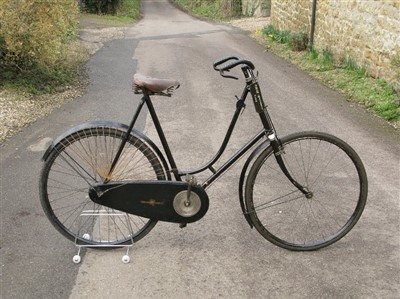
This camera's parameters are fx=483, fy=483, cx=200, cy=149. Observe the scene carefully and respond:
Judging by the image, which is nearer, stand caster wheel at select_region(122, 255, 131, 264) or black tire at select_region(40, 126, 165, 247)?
black tire at select_region(40, 126, 165, 247)

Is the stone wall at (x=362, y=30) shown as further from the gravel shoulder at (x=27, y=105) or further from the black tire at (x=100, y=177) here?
the black tire at (x=100, y=177)

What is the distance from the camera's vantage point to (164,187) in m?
3.42

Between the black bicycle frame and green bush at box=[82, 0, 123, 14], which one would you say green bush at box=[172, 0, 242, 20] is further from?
the black bicycle frame

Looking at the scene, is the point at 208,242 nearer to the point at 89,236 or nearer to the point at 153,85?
the point at 89,236

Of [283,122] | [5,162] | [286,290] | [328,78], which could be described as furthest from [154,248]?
[328,78]

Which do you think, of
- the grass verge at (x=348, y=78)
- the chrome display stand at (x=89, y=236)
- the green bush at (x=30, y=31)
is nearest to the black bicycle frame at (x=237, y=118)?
the chrome display stand at (x=89, y=236)

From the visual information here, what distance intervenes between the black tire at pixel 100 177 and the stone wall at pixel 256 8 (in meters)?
21.5

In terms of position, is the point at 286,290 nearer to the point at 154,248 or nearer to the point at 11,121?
the point at 154,248

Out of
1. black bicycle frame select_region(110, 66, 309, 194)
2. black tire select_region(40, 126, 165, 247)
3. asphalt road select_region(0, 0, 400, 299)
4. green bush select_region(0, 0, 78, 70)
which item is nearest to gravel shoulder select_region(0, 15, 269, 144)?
asphalt road select_region(0, 0, 400, 299)

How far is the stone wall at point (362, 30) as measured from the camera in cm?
805

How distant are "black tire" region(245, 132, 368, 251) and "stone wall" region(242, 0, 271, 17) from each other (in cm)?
2010

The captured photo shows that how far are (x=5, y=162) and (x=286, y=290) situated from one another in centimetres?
367

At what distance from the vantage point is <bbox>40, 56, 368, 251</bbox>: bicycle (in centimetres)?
338

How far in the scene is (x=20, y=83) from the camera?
8.04 meters
